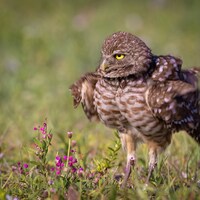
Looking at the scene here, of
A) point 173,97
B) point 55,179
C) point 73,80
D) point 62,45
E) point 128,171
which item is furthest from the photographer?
point 62,45

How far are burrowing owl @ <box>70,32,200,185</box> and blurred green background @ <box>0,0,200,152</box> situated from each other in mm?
1161

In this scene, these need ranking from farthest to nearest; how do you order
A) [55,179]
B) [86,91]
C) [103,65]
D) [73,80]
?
[73,80], [86,91], [103,65], [55,179]

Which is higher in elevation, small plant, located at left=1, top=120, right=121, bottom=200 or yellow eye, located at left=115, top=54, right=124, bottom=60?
yellow eye, located at left=115, top=54, right=124, bottom=60

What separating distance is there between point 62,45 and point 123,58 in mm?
5215

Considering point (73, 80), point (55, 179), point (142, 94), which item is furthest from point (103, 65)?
point (73, 80)

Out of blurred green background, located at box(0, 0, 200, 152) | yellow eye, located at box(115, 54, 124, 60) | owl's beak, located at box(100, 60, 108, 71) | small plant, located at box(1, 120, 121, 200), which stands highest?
blurred green background, located at box(0, 0, 200, 152)

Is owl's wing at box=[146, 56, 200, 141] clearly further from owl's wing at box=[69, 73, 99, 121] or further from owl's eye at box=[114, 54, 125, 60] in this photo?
owl's wing at box=[69, 73, 99, 121]

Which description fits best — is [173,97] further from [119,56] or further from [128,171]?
[128,171]

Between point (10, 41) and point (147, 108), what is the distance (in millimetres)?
5646

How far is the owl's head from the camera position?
14.8ft

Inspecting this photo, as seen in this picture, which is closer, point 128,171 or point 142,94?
point 128,171

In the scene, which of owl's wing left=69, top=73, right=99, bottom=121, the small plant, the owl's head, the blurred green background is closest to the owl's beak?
the owl's head

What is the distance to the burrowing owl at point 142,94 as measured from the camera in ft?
14.3

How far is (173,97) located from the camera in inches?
171
